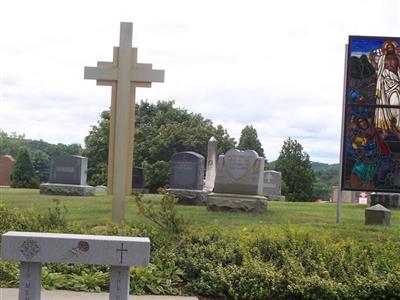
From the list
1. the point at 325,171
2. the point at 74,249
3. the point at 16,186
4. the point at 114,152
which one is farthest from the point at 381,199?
the point at 325,171

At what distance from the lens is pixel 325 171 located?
85.8 m

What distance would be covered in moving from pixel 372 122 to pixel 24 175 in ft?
88.3

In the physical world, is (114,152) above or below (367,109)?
below

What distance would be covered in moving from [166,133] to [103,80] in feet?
132

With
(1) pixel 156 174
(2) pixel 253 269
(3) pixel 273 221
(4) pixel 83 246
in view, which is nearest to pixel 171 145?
(1) pixel 156 174

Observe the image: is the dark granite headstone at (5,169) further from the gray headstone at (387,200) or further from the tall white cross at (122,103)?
the tall white cross at (122,103)

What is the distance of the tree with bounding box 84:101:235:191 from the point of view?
49.4 metres

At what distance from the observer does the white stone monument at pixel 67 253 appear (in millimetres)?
5254

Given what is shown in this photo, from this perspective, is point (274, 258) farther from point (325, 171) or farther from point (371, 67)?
point (325, 171)

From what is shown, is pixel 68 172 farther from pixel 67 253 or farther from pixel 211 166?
pixel 67 253

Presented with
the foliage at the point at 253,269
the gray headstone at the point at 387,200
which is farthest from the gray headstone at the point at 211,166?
the foliage at the point at 253,269

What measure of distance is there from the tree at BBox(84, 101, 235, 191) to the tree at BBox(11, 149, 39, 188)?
12749mm

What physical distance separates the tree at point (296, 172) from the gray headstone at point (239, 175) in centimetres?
2456

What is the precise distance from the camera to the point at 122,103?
11383mm
